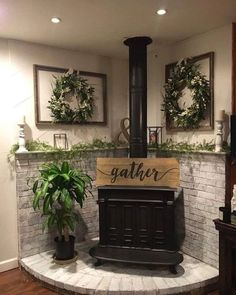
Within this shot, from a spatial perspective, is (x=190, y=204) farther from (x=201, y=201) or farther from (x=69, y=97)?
(x=69, y=97)

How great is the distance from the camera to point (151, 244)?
9.93 feet

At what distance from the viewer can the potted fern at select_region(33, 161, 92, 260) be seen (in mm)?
2934

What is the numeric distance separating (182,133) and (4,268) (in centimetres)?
263

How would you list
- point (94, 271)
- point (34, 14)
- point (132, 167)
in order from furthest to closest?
1. point (132, 167)
2. point (94, 271)
3. point (34, 14)

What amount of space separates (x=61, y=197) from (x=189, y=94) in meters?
1.87

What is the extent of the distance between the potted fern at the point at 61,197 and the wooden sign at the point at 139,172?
29 cm

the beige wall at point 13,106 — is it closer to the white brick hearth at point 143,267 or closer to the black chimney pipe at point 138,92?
the white brick hearth at point 143,267

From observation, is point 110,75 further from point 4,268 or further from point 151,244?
point 4,268

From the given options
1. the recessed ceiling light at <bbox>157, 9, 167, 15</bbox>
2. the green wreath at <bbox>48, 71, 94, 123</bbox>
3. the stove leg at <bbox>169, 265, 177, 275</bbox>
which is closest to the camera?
the recessed ceiling light at <bbox>157, 9, 167, 15</bbox>

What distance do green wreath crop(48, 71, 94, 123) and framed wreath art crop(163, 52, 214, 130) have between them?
39.7 inches

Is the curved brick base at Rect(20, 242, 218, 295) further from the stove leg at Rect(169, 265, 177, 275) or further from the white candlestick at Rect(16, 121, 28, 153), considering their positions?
the white candlestick at Rect(16, 121, 28, 153)

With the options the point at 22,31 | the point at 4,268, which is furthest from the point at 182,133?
the point at 4,268

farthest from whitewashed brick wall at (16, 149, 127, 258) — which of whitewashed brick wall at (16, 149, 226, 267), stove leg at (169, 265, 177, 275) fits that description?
stove leg at (169, 265, 177, 275)

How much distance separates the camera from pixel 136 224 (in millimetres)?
3086
